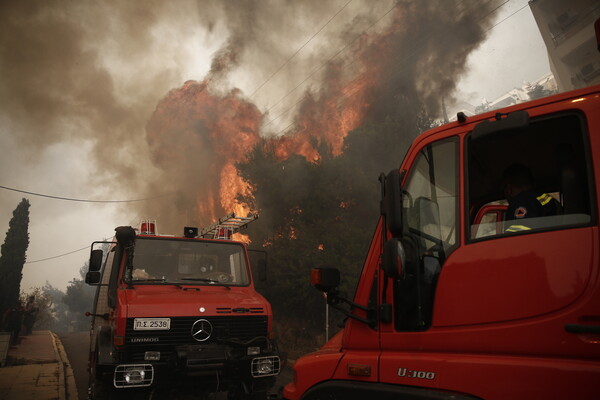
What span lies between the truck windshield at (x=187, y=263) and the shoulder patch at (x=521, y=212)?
15.6 feet

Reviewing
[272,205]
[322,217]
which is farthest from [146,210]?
[322,217]

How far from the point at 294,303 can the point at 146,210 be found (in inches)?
1001

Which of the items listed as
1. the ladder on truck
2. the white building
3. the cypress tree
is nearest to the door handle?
the ladder on truck

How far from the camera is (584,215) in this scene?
1.85 meters

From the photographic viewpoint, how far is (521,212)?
7.11 feet

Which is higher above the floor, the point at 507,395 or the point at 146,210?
the point at 146,210

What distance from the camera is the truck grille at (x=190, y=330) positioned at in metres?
4.89

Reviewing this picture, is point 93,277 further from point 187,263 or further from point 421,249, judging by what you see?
point 421,249

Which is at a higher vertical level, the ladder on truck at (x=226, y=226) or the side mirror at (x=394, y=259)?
the ladder on truck at (x=226, y=226)

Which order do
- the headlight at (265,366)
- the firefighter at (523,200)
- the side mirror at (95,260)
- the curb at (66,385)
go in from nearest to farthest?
the firefighter at (523,200)
the headlight at (265,366)
the side mirror at (95,260)
the curb at (66,385)

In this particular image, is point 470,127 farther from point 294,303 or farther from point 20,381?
point 294,303

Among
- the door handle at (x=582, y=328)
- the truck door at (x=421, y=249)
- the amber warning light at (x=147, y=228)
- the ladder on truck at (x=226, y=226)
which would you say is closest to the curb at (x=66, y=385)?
the amber warning light at (x=147, y=228)

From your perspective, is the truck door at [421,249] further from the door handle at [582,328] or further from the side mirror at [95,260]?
the side mirror at [95,260]

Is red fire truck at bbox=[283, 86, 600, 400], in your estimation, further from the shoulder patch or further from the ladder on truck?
the ladder on truck
